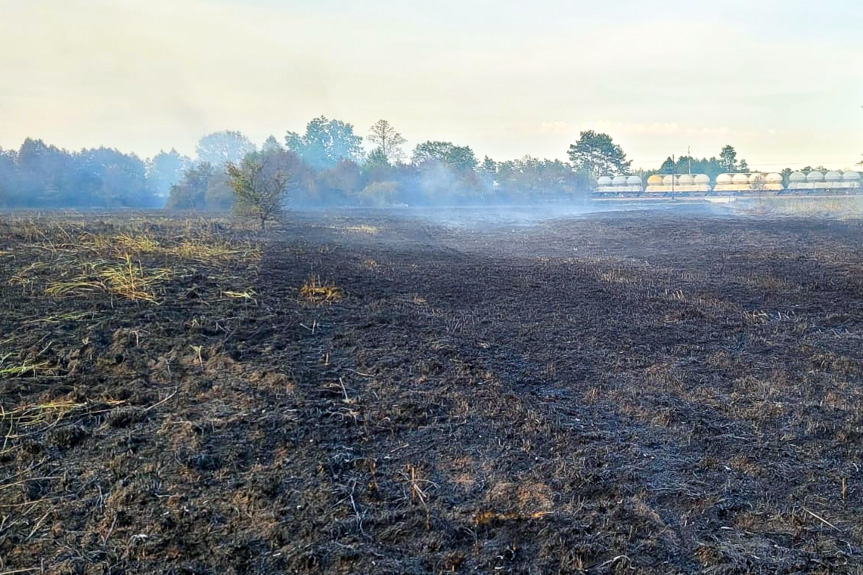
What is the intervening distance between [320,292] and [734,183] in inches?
2850

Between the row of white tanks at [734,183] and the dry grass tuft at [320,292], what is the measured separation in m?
61.5

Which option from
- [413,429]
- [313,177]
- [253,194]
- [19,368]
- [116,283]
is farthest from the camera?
[313,177]

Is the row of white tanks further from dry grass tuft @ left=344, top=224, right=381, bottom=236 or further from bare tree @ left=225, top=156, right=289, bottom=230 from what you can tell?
bare tree @ left=225, top=156, right=289, bottom=230

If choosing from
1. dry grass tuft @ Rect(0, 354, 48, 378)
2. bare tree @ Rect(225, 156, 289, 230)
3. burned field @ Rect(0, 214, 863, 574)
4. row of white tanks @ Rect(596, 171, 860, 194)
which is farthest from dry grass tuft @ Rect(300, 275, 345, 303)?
row of white tanks @ Rect(596, 171, 860, 194)

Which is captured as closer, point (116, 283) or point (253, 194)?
point (116, 283)

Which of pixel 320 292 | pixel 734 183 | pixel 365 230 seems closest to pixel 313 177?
pixel 365 230

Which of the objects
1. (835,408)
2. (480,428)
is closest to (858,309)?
(835,408)

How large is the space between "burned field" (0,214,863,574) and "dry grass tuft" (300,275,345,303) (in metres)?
0.06

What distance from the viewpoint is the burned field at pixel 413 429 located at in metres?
2.50

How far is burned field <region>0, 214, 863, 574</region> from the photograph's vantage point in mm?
2502

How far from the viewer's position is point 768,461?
337cm

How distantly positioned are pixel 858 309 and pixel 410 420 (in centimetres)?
712

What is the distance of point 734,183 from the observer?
6581cm

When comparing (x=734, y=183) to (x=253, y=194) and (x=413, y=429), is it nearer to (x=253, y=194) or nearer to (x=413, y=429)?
(x=253, y=194)
